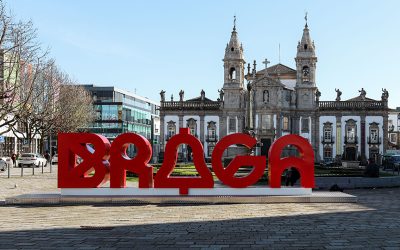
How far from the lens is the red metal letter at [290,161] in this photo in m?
19.2

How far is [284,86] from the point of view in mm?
77812

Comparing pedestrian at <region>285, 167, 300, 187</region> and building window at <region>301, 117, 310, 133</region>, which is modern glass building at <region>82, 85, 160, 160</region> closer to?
building window at <region>301, 117, 310, 133</region>

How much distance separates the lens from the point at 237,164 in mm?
18766

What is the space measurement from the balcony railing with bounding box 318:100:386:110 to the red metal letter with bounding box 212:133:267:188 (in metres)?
60.7

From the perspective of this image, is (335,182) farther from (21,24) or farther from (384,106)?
(384,106)

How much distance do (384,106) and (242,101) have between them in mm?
20191

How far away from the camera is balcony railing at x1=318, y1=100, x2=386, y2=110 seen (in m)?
76.9

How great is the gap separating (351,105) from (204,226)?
224 ft

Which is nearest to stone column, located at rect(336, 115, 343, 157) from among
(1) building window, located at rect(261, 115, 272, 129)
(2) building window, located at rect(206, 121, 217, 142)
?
(1) building window, located at rect(261, 115, 272, 129)

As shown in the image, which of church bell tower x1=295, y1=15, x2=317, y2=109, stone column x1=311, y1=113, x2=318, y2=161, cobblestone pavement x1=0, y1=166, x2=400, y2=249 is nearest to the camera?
cobblestone pavement x1=0, y1=166, x2=400, y2=249

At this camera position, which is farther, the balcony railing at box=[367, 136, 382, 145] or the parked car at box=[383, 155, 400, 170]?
the balcony railing at box=[367, 136, 382, 145]

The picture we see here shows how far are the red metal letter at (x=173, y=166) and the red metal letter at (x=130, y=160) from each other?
20.7 inches

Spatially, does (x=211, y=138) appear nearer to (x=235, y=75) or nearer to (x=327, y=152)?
(x=235, y=75)

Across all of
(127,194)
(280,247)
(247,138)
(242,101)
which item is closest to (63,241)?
(280,247)
